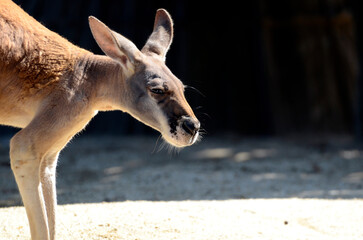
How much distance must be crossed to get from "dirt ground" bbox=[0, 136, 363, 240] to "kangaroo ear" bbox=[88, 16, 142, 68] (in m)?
1.71

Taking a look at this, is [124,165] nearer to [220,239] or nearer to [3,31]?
[220,239]

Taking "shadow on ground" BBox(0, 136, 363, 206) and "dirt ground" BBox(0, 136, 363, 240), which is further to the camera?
"shadow on ground" BBox(0, 136, 363, 206)

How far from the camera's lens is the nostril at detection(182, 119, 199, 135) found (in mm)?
4500

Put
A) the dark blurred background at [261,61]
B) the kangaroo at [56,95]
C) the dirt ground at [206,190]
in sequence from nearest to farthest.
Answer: the kangaroo at [56,95]
the dirt ground at [206,190]
the dark blurred background at [261,61]

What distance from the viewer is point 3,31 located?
182 inches

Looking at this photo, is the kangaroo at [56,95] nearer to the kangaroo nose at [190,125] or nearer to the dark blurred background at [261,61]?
the kangaroo nose at [190,125]

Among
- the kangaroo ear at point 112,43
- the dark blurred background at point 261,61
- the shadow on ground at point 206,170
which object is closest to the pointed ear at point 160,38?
the kangaroo ear at point 112,43

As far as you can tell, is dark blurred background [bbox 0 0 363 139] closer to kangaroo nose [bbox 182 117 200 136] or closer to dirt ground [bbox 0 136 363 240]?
dirt ground [bbox 0 136 363 240]

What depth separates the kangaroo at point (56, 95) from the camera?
439 centimetres

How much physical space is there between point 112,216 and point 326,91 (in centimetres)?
993

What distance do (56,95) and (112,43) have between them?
0.61 meters

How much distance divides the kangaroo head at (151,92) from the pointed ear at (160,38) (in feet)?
0.77

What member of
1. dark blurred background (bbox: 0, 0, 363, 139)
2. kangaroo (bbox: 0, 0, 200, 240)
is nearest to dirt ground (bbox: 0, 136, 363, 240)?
dark blurred background (bbox: 0, 0, 363, 139)

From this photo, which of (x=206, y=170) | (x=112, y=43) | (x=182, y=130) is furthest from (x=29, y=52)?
(x=206, y=170)
